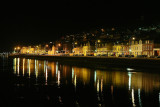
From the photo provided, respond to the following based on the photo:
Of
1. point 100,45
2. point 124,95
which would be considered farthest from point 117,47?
point 124,95

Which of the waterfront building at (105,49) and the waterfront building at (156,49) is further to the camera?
the waterfront building at (105,49)

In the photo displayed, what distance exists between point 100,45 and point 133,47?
114ft

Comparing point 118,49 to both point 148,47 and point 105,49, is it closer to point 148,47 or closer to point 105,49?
point 105,49

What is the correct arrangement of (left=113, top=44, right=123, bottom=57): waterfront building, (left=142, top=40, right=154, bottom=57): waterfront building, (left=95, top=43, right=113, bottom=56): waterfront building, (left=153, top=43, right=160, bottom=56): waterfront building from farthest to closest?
(left=95, top=43, right=113, bottom=56): waterfront building < (left=113, top=44, right=123, bottom=57): waterfront building < (left=142, top=40, right=154, bottom=57): waterfront building < (left=153, top=43, right=160, bottom=56): waterfront building

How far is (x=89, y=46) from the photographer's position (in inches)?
4948

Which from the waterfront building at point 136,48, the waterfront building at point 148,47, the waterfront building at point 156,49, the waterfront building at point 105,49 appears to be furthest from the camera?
the waterfront building at point 105,49

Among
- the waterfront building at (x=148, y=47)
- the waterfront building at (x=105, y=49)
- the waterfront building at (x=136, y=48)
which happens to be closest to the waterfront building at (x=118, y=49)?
the waterfront building at (x=105, y=49)

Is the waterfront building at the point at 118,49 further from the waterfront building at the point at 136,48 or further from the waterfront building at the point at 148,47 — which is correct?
the waterfront building at the point at 148,47

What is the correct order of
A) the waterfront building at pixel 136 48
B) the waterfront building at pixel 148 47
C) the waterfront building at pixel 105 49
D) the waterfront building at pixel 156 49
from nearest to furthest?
1. the waterfront building at pixel 156 49
2. the waterfront building at pixel 148 47
3. the waterfront building at pixel 136 48
4. the waterfront building at pixel 105 49

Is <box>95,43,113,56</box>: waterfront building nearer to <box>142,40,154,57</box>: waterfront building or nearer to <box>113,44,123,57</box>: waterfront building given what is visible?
<box>113,44,123,57</box>: waterfront building

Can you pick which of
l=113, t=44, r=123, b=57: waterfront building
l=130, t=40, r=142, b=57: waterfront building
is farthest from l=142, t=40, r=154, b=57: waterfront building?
l=113, t=44, r=123, b=57: waterfront building

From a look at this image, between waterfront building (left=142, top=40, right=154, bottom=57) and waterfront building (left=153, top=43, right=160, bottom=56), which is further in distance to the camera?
waterfront building (left=142, top=40, right=154, bottom=57)

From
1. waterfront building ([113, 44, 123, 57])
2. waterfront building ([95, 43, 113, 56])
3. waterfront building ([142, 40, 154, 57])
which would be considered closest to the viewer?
waterfront building ([142, 40, 154, 57])

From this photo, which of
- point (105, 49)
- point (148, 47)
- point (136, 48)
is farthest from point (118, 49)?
point (148, 47)
